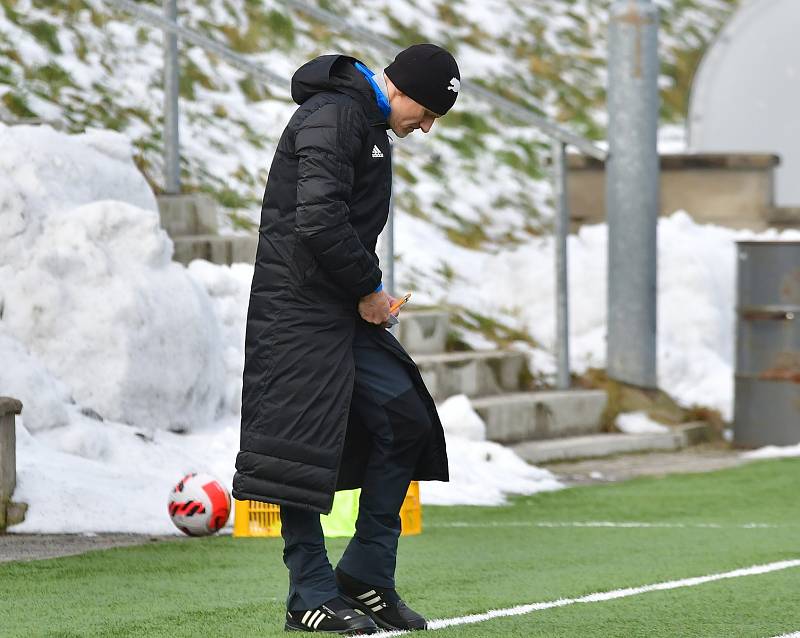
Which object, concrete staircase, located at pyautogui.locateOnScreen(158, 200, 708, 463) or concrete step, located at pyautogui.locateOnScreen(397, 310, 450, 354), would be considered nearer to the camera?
concrete staircase, located at pyautogui.locateOnScreen(158, 200, 708, 463)

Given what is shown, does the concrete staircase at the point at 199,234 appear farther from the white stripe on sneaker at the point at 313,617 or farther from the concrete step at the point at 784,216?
the concrete step at the point at 784,216

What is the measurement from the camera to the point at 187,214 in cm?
1105

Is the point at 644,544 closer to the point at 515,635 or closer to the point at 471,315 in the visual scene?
the point at 515,635

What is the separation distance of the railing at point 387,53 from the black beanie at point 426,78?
5.12m

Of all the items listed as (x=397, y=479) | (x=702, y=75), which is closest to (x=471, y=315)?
(x=702, y=75)

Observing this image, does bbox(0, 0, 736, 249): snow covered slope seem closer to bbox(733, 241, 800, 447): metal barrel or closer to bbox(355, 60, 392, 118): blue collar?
bbox(733, 241, 800, 447): metal barrel

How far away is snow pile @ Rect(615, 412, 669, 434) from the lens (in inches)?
477

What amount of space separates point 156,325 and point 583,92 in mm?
10987

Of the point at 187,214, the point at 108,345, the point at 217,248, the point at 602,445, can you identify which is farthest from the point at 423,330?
the point at 108,345

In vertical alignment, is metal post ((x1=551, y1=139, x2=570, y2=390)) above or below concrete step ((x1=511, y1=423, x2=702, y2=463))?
above

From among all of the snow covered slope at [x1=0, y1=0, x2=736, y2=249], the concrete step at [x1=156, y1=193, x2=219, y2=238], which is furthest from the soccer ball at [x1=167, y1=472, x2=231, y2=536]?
the snow covered slope at [x1=0, y1=0, x2=736, y2=249]

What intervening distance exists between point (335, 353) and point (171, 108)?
648 centimetres

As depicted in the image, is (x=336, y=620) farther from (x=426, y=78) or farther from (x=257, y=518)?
(x=257, y=518)

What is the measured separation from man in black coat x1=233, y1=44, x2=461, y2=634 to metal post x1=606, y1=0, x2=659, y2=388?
753 centimetres
